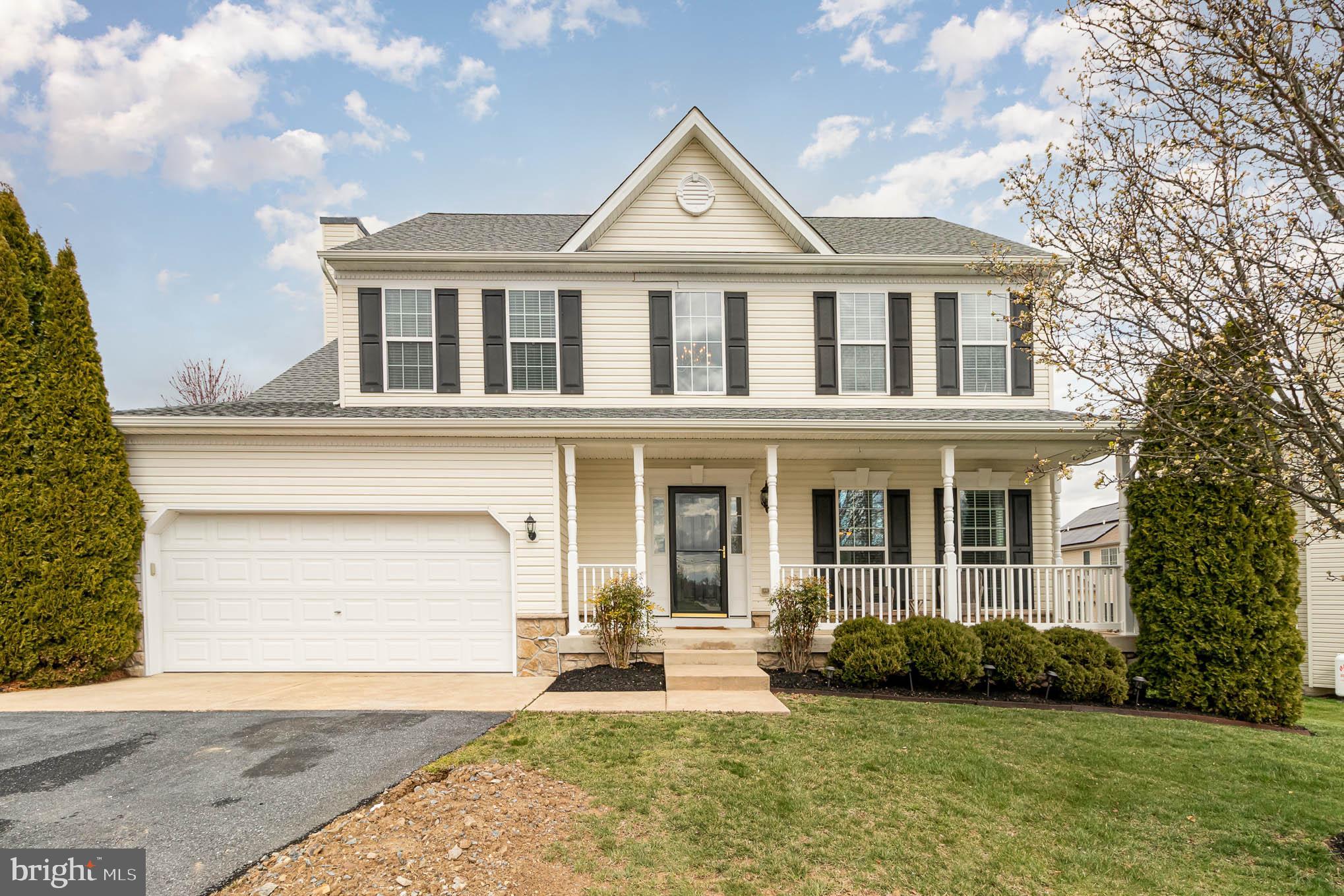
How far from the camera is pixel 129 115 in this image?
47.6 ft

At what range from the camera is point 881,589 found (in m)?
8.48

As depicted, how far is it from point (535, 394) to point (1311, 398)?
332 inches

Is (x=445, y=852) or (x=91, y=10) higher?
(x=91, y=10)

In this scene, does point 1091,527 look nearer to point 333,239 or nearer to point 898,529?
point 898,529

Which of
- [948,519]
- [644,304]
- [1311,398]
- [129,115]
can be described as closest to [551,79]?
[644,304]

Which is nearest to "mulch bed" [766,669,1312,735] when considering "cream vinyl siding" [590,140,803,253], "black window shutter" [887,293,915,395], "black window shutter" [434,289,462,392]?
"black window shutter" [887,293,915,395]

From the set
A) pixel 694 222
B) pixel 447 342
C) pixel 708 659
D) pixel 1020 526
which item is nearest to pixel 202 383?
pixel 447 342

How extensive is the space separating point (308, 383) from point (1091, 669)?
40.3ft

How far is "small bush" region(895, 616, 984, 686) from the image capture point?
24.1 ft

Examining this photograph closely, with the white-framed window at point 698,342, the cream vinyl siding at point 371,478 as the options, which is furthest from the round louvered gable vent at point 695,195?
the cream vinyl siding at point 371,478

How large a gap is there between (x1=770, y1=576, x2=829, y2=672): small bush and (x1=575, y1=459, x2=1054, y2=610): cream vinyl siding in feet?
5.63

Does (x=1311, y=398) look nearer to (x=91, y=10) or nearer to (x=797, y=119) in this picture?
(x=797, y=119)

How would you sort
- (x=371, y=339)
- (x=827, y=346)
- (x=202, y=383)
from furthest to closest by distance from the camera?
1. (x=202, y=383)
2. (x=827, y=346)
3. (x=371, y=339)

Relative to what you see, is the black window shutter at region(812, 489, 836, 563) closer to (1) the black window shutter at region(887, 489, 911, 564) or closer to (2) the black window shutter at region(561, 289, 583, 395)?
(1) the black window shutter at region(887, 489, 911, 564)
